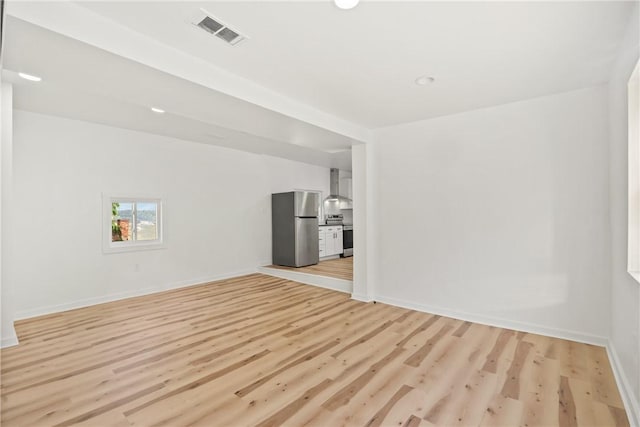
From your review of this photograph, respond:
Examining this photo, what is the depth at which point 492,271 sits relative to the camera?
11.3 feet

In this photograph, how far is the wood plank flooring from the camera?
5.58 meters

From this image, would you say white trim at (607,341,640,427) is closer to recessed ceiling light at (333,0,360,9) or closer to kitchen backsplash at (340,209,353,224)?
recessed ceiling light at (333,0,360,9)

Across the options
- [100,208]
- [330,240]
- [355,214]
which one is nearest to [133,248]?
[100,208]

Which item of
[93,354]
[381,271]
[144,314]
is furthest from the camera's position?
[381,271]

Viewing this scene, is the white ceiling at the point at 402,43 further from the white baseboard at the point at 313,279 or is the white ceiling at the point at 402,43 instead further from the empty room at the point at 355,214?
the white baseboard at the point at 313,279

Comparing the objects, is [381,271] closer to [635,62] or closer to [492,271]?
[492,271]

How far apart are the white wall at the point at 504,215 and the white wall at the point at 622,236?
227 millimetres

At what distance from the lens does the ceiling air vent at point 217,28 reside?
6.27ft

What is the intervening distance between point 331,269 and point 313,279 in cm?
82

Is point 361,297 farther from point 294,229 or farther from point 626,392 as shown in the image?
point 626,392

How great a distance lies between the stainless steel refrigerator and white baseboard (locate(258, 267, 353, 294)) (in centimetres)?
41

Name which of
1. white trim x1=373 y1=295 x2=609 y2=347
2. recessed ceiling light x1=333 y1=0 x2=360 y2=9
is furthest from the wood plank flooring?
recessed ceiling light x1=333 y1=0 x2=360 y2=9

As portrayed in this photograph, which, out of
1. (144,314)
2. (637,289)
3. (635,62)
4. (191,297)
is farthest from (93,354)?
(635,62)

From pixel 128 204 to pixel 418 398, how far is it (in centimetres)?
493
